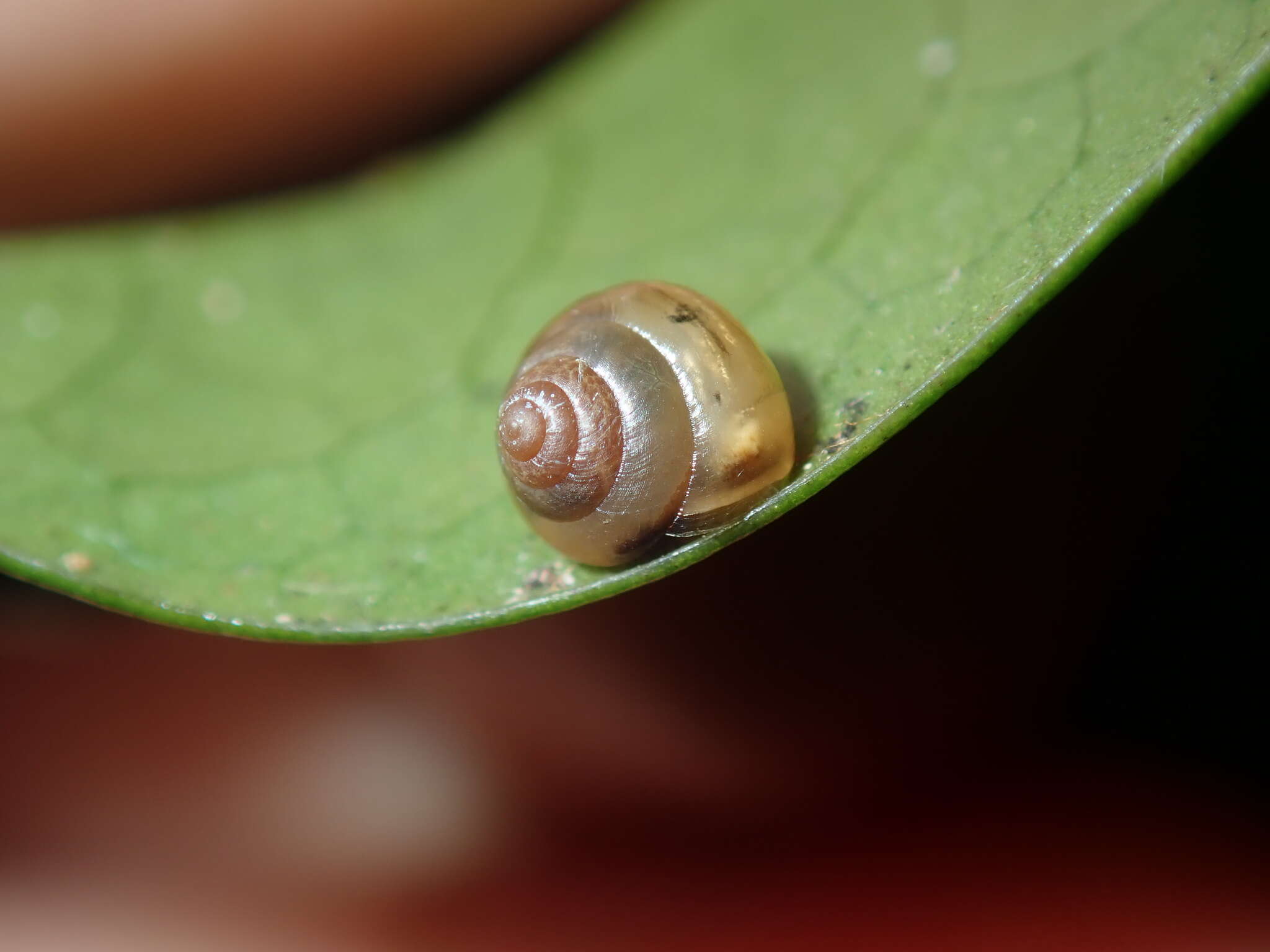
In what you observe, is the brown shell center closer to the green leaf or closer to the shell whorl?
the shell whorl

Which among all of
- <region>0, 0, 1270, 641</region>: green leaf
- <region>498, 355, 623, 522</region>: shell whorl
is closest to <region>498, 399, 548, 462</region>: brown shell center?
<region>498, 355, 623, 522</region>: shell whorl

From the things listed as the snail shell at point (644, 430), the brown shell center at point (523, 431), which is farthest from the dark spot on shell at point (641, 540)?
the brown shell center at point (523, 431)

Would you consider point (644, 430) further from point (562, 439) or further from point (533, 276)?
point (533, 276)

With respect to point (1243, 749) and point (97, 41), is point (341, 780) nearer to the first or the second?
point (1243, 749)

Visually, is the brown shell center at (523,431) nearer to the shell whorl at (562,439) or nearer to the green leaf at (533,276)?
the shell whorl at (562,439)

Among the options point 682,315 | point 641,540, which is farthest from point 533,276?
point 641,540

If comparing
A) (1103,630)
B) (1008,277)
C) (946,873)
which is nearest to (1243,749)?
(1103,630)
